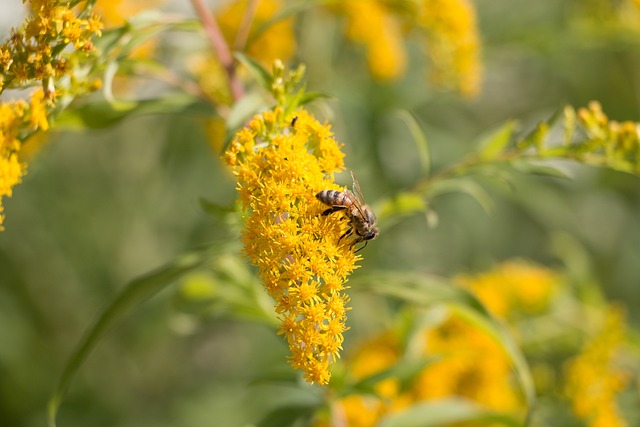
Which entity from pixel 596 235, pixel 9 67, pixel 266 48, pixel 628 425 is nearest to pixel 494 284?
pixel 628 425

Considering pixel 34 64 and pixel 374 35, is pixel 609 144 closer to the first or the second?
pixel 34 64

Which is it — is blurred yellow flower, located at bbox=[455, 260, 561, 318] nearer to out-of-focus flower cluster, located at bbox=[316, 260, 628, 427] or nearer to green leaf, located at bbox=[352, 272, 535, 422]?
out-of-focus flower cluster, located at bbox=[316, 260, 628, 427]

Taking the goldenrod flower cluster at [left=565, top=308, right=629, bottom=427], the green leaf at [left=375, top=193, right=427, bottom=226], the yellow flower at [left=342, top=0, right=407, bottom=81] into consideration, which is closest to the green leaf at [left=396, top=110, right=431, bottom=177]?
the green leaf at [left=375, top=193, right=427, bottom=226]

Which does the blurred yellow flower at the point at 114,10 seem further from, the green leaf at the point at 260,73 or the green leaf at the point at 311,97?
the green leaf at the point at 311,97

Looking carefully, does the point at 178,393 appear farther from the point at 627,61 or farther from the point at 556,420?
the point at 627,61

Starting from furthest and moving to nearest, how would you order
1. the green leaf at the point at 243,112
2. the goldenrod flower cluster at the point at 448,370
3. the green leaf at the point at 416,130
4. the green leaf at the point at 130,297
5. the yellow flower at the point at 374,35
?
the yellow flower at the point at 374,35 → the goldenrod flower cluster at the point at 448,370 → the green leaf at the point at 416,130 → the green leaf at the point at 130,297 → the green leaf at the point at 243,112

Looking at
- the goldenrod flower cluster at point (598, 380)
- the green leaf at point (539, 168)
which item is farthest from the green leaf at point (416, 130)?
the goldenrod flower cluster at point (598, 380)
